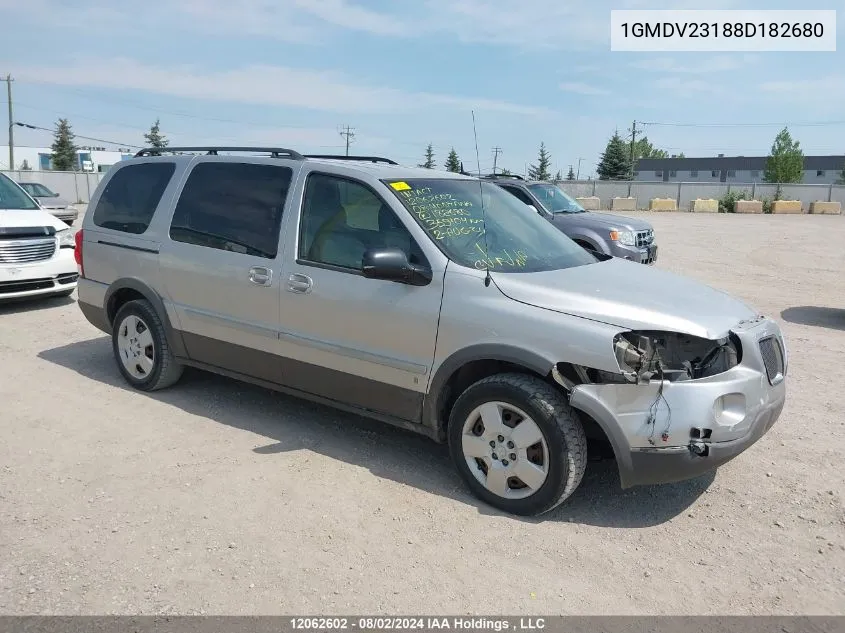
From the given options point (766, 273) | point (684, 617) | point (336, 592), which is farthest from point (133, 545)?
point (766, 273)

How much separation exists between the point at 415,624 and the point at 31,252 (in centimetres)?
790

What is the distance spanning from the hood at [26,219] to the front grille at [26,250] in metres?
0.23

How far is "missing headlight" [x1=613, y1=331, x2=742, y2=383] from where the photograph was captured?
3.51m

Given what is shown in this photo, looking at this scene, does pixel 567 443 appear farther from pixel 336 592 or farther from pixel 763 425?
pixel 336 592

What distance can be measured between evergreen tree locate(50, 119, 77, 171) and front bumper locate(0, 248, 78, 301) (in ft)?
250

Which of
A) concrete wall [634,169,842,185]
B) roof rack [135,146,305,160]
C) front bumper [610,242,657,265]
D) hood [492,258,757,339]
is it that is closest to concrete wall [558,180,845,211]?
front bumper [610,242,657,265]

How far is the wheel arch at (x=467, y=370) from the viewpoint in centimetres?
371

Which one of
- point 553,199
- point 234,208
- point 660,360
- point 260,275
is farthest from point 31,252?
point 553,199

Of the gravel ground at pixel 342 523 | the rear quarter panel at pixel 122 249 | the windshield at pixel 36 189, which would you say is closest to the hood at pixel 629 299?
the gravel ground at pixel 342 523

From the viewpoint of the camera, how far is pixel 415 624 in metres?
2.92

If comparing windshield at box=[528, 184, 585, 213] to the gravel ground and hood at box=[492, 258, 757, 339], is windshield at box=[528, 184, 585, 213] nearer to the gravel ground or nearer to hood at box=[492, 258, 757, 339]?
the gravel ground

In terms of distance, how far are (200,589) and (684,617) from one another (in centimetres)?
212

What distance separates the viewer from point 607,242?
11.3 m

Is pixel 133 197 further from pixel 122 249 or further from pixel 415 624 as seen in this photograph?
pixel 415 624
